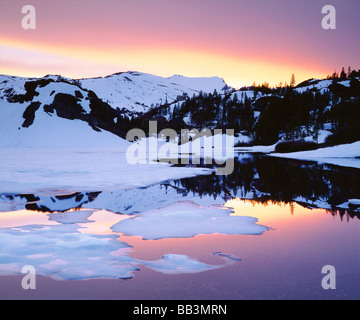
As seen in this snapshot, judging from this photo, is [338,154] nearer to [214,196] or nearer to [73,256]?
[214,196]

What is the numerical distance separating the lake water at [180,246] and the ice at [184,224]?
0.10 ft

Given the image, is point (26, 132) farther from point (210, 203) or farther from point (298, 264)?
point (298, 264)

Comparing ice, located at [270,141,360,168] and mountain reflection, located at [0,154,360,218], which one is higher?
ice, located at [270,141,360,168]

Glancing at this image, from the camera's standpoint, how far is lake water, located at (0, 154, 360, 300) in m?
5.59

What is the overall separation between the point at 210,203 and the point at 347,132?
53.2 m

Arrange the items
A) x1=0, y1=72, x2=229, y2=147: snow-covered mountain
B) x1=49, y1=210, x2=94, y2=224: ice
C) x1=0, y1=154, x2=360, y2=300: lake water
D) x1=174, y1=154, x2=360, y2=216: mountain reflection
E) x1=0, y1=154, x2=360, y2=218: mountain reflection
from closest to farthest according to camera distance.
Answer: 1. x1=0, y1=154, x2=360, y2=300: lake water
2. x1=49, y1=210, x2=94, y2=224: ice
3. x1=0, y1=154, x2=360, y2=218: mountain reflection
4. x1=174, y1=154, x2=360, y2=216: mountain reflection
5. x1=0, y1=72, x2=229, y2=147: snow-covered mountain

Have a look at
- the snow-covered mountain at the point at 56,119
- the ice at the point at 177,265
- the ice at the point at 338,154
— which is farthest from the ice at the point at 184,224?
the snow-covered mountain at the point at 56,119

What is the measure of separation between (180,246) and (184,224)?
2023 mm

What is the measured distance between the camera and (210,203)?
43.8ft

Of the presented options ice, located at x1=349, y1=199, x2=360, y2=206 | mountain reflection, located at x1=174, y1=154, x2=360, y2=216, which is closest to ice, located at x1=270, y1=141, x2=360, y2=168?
mountain reflection, located at x1=174, y1=154, x2=360, y2=216

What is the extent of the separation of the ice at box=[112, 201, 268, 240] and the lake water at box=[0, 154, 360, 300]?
31 mm

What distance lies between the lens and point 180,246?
25.8ft

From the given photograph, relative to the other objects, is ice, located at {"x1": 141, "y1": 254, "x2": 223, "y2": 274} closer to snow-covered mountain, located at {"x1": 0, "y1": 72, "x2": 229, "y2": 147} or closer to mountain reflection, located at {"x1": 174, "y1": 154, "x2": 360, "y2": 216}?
mountain reflection, located at {"x1": 174, "y1": 154, "x2": 360, "y2": 216}
